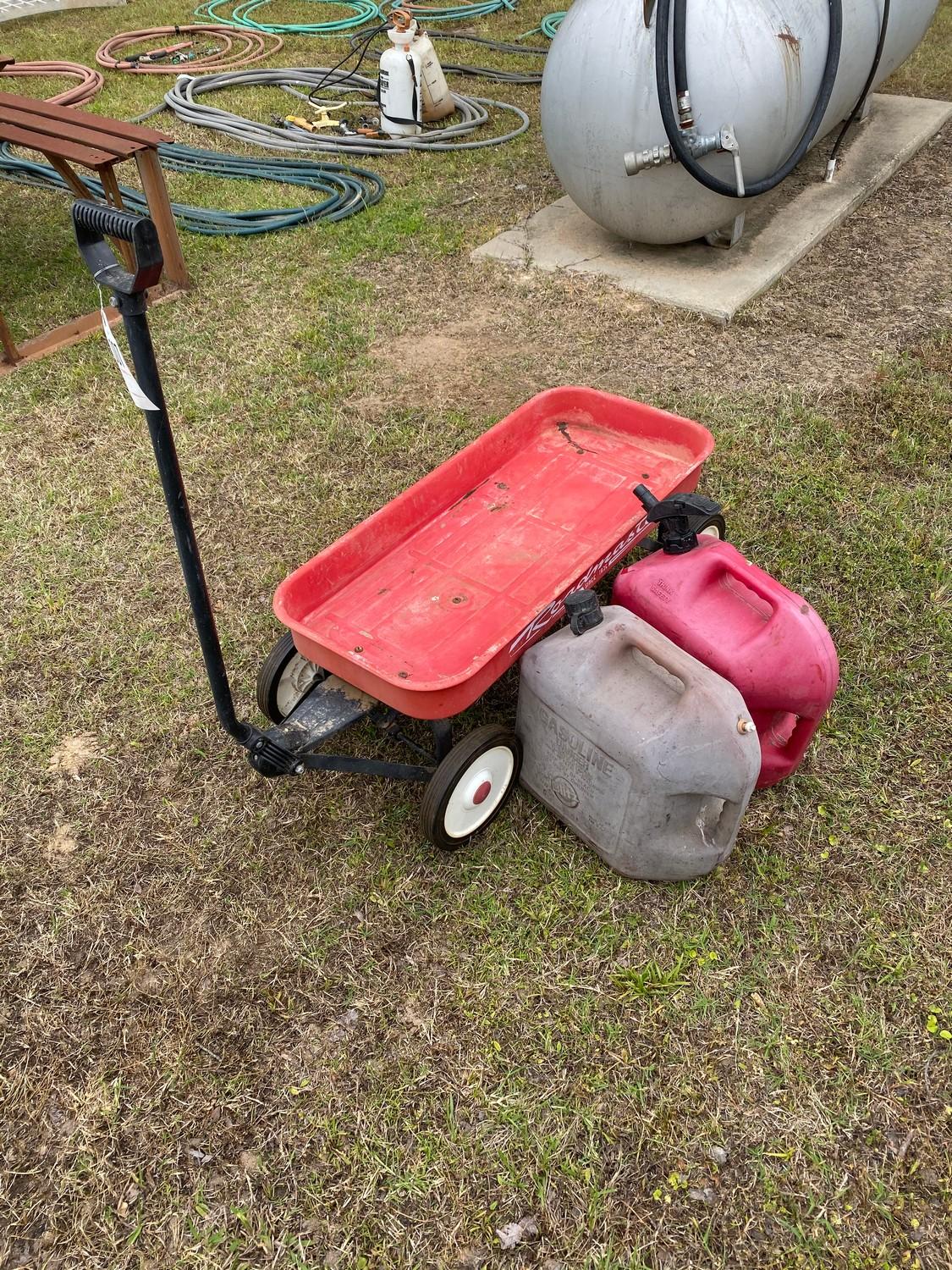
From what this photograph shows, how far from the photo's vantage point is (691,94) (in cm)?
366

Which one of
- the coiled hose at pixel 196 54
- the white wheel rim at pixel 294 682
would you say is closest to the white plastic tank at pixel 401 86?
the coiled hose at pixel 196 54

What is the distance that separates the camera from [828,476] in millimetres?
3307

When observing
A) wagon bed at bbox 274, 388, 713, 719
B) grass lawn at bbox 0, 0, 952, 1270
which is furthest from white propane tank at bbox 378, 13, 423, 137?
Result: wagon bed at bbox 274, 388, 713, 719

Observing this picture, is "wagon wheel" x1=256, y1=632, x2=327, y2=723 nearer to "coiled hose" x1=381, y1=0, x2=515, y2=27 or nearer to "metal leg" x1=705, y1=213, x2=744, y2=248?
"metal leg" x1=705, y1=213, x2=744, y2=248

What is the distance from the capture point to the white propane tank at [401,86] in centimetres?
595

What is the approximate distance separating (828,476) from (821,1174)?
2.34 m

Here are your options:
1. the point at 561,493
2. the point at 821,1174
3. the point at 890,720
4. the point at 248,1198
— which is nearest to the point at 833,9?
the point at 561,493

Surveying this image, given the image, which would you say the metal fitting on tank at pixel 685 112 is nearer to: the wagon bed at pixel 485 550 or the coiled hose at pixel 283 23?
the wagon bed at pixel 485 550

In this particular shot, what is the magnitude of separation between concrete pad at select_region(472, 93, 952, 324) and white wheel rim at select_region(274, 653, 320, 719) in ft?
9.14

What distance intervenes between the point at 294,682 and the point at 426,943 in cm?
78

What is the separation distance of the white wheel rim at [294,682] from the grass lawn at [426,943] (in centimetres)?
22

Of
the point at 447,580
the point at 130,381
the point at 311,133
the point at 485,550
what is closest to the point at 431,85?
the point at 311,133

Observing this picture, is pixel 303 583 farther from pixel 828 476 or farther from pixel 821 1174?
pixel 828 476

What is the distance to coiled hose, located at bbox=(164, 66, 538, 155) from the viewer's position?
596cm
